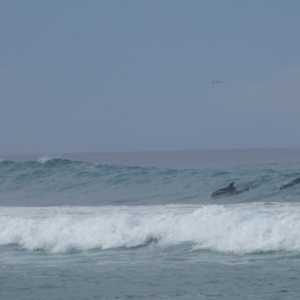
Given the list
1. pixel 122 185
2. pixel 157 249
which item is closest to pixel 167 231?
pixel 157 249

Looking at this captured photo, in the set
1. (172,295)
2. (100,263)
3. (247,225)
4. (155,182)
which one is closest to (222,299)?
(172,295)

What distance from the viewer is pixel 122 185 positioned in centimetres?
2775

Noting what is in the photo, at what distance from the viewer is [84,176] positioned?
3081 cm

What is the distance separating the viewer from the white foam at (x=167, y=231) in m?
12.9

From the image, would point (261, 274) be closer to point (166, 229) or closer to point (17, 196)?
point (166, 229)

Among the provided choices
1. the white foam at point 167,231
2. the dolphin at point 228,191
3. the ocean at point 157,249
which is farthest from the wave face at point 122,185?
the white foam at point 167,231

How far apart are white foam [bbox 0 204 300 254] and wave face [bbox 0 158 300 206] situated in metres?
6.55

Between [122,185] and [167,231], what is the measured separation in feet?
44.3

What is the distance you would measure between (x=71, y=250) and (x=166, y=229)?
2.17 meters

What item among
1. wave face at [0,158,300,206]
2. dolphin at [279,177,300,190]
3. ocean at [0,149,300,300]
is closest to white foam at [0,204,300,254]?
ocean at [0,149,300,300]

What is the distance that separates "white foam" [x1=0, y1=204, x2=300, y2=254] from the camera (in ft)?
Result: 42.3

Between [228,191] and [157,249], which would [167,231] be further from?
[228,191]

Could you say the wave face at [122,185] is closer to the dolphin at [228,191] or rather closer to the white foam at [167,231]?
the dolphin at [228,191]

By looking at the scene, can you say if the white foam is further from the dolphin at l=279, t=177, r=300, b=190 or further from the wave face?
the dolphin at l=279, t=177, r=300, b=190
